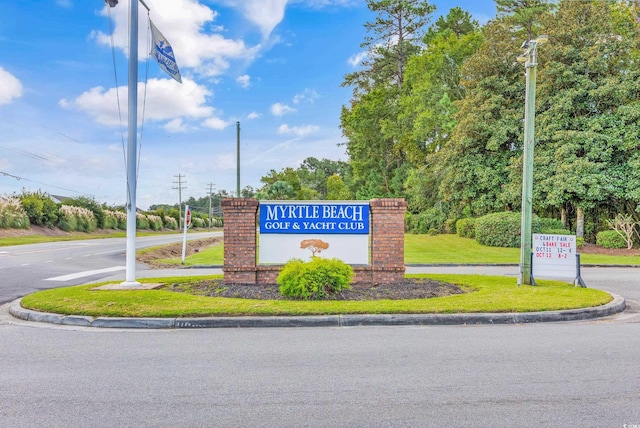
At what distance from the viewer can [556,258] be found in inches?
391

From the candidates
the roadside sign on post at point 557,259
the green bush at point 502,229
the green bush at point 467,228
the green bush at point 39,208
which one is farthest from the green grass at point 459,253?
the green bush at point 39,208

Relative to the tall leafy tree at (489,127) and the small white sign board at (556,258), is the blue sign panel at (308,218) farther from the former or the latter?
Result: the tall leafy tree at (489,127)

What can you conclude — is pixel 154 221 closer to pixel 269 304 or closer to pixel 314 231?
pixel 314 231

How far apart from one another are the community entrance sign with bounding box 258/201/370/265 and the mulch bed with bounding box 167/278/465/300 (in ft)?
2.64

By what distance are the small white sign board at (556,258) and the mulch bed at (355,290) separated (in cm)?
205

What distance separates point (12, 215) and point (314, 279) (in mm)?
33612

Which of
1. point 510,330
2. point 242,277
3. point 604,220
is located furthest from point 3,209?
point 604,220

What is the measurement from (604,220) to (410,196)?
58.1 feet

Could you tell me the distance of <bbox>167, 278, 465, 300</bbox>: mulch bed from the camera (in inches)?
339

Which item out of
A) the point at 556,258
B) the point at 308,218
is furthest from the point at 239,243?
the point at 556,258

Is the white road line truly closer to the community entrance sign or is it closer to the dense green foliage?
the community entrance sign

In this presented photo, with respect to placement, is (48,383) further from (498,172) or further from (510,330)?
(498,172)

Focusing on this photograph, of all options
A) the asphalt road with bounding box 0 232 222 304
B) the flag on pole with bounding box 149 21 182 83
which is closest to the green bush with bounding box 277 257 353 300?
the flag on pole with bounding box 149 21 182 83

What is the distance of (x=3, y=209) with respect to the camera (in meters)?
31.9
